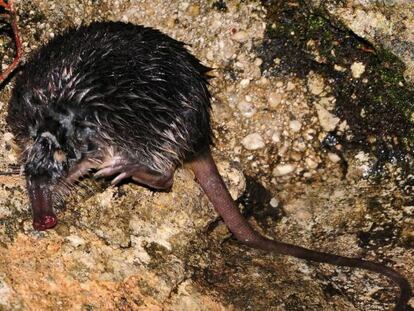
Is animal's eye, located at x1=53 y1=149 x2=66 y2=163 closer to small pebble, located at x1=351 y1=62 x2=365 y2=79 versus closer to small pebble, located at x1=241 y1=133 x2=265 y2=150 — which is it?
small pebble, located at x1=241 y1=133 x2=265 y2=150

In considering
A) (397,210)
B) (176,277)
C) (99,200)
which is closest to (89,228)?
(99,200)

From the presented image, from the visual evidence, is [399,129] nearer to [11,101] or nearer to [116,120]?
[116,120]

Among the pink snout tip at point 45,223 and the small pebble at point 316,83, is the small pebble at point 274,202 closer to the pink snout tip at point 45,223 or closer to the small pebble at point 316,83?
the small pebble at point 316,83

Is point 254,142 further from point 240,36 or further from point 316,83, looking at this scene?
point 240,36

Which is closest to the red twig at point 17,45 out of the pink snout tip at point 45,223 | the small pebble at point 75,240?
the pink snout tip at point 45,223

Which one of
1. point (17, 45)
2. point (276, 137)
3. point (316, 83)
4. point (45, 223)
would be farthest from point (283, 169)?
point (17, 45)
